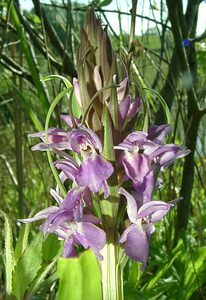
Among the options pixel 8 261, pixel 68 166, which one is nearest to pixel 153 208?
pixel 68 166

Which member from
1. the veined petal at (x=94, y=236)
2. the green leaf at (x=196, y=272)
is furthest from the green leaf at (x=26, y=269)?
the green leaf at (x=196, y=272)

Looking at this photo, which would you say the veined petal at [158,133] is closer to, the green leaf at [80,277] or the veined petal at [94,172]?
the veined petal at [94,172]

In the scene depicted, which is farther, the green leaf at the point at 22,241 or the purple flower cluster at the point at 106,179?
the green leaf at the point at 22,241

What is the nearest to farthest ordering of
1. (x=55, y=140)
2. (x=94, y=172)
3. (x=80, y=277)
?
(x=80, y=277) < (x=94, y=172) < (x=55, y=140)

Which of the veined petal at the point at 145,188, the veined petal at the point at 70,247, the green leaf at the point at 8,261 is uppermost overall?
the veined petal at the point at 145,188

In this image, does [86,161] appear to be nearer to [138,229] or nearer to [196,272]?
Answer: [138,229]

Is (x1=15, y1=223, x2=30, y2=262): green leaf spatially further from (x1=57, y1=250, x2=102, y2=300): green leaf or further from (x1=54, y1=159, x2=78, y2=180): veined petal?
(x1=57, y1=250, x2=102, y2=300): green leaf

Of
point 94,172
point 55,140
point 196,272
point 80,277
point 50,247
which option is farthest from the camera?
point 196,272

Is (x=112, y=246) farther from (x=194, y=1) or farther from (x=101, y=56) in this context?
(x=194, y=1)

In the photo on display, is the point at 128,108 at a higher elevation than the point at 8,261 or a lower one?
higher
